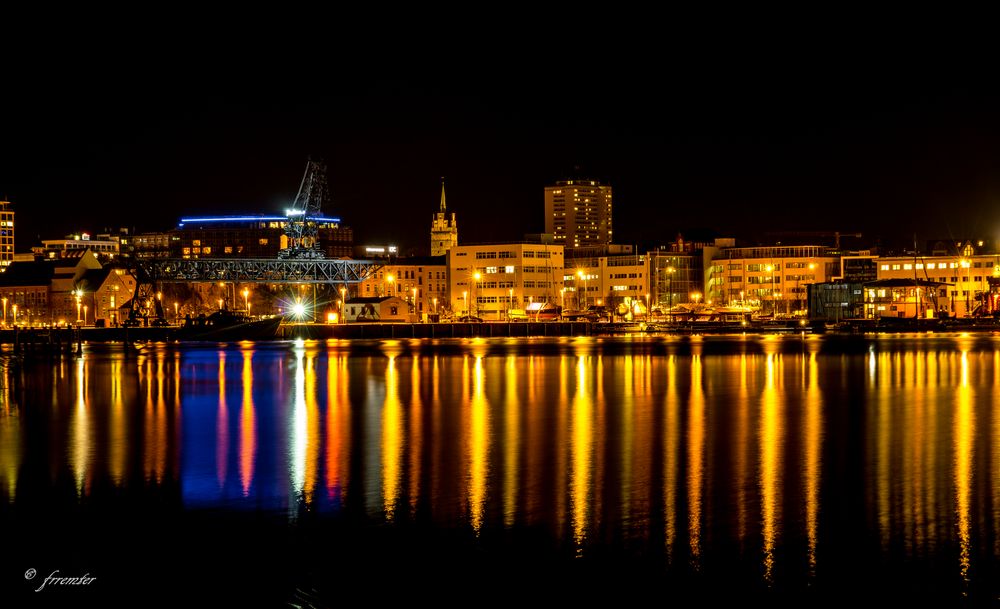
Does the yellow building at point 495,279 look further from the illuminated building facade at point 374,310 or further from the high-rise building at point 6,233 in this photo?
the high-rise building at point 6,233

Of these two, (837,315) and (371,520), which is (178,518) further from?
(837,315)

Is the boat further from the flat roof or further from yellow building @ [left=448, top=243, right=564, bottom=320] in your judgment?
the flat roof

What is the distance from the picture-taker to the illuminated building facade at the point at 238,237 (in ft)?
557

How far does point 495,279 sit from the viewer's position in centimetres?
11069

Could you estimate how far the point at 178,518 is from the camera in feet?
56.7

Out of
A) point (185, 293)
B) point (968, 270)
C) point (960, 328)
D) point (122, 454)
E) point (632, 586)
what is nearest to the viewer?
point (632, 586)

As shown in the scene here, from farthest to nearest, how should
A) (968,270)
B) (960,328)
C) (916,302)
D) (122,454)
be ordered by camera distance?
(968,270), (916,302), (960,328), (122,454)

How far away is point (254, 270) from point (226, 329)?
1220 centimetres

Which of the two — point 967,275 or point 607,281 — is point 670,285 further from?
point 967,275

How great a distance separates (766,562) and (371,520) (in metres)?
5.99

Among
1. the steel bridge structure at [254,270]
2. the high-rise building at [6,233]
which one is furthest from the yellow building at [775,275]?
the high-rise building at [6,233]

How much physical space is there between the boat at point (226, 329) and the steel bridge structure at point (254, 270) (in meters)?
4.12

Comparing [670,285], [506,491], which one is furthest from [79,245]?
[506,491]

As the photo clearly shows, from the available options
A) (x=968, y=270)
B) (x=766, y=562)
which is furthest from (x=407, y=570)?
(x=968, y=270)
